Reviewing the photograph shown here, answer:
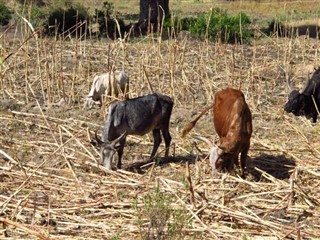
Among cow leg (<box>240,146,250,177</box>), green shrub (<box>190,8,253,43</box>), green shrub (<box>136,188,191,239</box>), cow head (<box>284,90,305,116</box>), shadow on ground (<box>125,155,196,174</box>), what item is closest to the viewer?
green shrub (<box>136,188,191,239</box>)

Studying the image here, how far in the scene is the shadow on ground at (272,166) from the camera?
31.2 feet

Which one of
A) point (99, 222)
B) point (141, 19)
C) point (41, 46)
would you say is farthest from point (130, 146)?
point (141, 19)

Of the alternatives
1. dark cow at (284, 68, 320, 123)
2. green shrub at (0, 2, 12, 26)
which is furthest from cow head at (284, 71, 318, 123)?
green shrub at (0, 2, 12, 26)

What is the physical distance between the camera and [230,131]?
9.20 meters

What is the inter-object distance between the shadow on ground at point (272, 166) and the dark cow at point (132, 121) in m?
1.10

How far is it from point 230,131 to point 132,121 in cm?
123

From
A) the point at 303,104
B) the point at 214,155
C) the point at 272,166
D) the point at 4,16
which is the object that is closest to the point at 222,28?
the point at 4,16

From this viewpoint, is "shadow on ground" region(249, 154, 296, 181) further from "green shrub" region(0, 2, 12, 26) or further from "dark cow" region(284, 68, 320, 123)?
"green shrub" region(0, 2, 12, 26)

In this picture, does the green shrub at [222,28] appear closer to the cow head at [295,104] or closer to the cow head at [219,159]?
the cow head at [295,104]

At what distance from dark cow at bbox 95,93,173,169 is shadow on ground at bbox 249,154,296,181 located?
110 cm

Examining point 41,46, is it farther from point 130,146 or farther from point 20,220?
point 20,220

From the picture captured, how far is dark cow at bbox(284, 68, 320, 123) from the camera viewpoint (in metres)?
11.8

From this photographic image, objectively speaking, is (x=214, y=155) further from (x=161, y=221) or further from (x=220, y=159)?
(x=161, y=221)

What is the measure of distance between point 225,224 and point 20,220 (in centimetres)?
189
